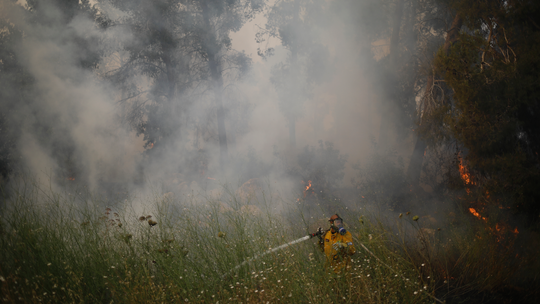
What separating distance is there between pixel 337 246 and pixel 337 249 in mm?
43

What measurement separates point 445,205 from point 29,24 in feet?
30.1

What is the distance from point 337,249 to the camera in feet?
7.55

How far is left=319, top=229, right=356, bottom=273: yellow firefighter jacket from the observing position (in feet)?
7.60

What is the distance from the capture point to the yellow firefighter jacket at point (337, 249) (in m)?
2.32

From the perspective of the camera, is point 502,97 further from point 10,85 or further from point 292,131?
point 10,85

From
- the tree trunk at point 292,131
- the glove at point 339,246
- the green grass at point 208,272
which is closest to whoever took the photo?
the green grass at point 208,272

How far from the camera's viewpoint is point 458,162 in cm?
488

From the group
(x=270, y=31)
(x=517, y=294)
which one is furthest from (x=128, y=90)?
(x=517, y=294)

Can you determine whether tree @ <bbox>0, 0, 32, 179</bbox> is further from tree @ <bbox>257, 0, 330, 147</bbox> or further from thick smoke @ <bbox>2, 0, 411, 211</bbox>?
tree @ <bbox>257, 0, 330, 147</bbox>

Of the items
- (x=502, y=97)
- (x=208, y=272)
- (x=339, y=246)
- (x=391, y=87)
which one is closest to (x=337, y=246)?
(x=339, y=246)

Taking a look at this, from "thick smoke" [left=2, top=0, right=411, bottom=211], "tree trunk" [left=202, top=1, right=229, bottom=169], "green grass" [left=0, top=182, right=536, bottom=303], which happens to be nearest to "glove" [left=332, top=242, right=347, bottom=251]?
"green grass" [left=0, top=182, right=536, bottom=303]

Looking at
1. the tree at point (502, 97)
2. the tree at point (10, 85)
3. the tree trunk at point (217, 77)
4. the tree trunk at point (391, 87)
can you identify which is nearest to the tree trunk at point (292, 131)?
the tree trunk at point (217, 77)

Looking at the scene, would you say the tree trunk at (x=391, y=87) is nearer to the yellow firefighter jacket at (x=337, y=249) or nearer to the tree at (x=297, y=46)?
the tree at (x=297, y=46)

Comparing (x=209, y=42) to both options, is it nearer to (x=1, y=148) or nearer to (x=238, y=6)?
(x=238, y=6)
